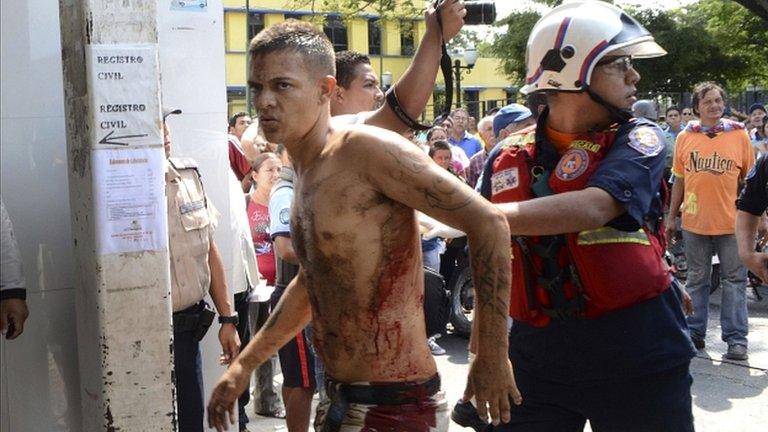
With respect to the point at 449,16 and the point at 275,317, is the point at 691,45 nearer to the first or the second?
the point at 449,16

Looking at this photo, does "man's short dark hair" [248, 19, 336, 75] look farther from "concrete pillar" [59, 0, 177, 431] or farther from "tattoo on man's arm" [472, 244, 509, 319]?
"concrete pillar" [59, 0, 177, 431]

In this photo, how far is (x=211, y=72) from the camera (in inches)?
212

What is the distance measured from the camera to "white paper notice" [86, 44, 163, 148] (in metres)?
4.05

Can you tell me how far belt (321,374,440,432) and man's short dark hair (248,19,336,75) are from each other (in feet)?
3.14

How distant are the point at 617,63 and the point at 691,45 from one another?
37839mm

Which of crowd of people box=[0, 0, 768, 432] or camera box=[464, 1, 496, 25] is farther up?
camera box=[464, 1, 496, 25]

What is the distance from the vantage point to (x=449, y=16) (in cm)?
351

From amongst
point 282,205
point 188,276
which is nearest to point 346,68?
point 282,205

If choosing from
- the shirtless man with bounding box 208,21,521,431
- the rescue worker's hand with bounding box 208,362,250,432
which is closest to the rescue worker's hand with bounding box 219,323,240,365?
the rescue worker's hand with bounding box 208,362,250,432

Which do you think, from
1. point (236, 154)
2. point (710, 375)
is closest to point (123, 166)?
point (236, 154)

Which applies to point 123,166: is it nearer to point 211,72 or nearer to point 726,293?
point 211,72

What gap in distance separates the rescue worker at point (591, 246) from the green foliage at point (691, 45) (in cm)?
3517

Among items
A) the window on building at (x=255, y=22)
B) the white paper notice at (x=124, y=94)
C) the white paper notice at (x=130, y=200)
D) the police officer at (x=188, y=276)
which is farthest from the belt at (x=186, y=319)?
the window on building at (x=255, y=22)

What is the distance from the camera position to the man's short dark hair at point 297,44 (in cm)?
295
